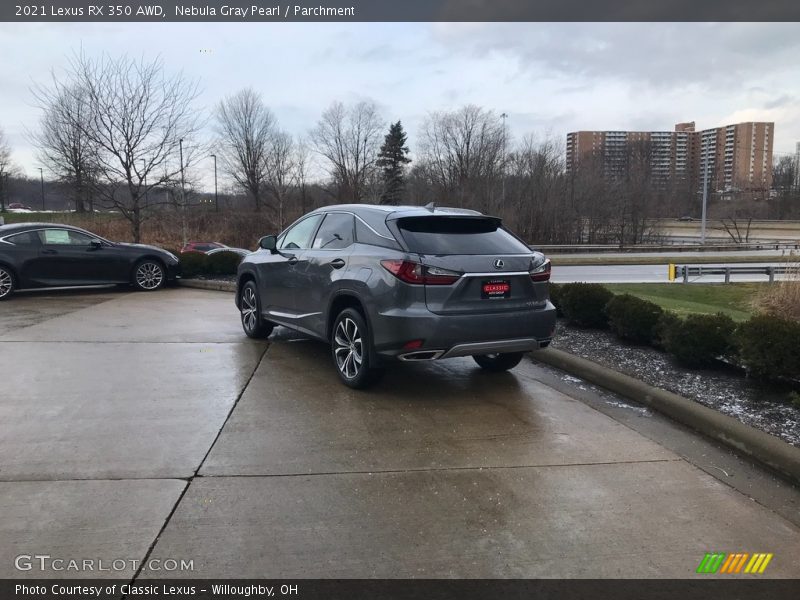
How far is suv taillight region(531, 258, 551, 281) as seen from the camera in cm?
541

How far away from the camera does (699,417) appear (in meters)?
4.65

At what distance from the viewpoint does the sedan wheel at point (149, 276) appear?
41.2 ft

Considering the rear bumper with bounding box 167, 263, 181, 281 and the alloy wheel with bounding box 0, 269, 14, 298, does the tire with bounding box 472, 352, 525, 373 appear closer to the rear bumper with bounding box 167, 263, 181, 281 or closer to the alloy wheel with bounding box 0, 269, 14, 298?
the rear bumper with bounding box 167, 263, 181, 281

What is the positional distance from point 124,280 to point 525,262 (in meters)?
9.87

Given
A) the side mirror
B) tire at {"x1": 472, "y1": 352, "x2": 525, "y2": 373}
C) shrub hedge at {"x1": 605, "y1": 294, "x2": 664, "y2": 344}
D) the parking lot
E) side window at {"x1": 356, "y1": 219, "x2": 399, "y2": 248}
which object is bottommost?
the parking lot

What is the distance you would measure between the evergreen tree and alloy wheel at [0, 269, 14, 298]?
45.7 m

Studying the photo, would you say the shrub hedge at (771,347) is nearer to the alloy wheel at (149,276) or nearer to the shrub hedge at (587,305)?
the shrub hedge at (587,305)

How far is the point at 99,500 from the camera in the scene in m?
3.42

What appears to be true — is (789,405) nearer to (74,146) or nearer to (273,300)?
(273,300)

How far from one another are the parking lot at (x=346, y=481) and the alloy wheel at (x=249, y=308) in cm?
150

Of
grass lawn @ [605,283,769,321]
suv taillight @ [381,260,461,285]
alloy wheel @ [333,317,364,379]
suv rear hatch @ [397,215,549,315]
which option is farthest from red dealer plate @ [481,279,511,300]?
grass lawn @ [605,283,769,321]

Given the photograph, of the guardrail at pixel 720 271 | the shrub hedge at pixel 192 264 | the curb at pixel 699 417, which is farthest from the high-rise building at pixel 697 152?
the curb at pixel 699 417

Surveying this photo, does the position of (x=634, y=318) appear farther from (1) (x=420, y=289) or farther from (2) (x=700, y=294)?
(2) (x=700, y=294)

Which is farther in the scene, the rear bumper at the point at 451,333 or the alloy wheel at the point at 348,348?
the alloy wheel at the point at 348,348
